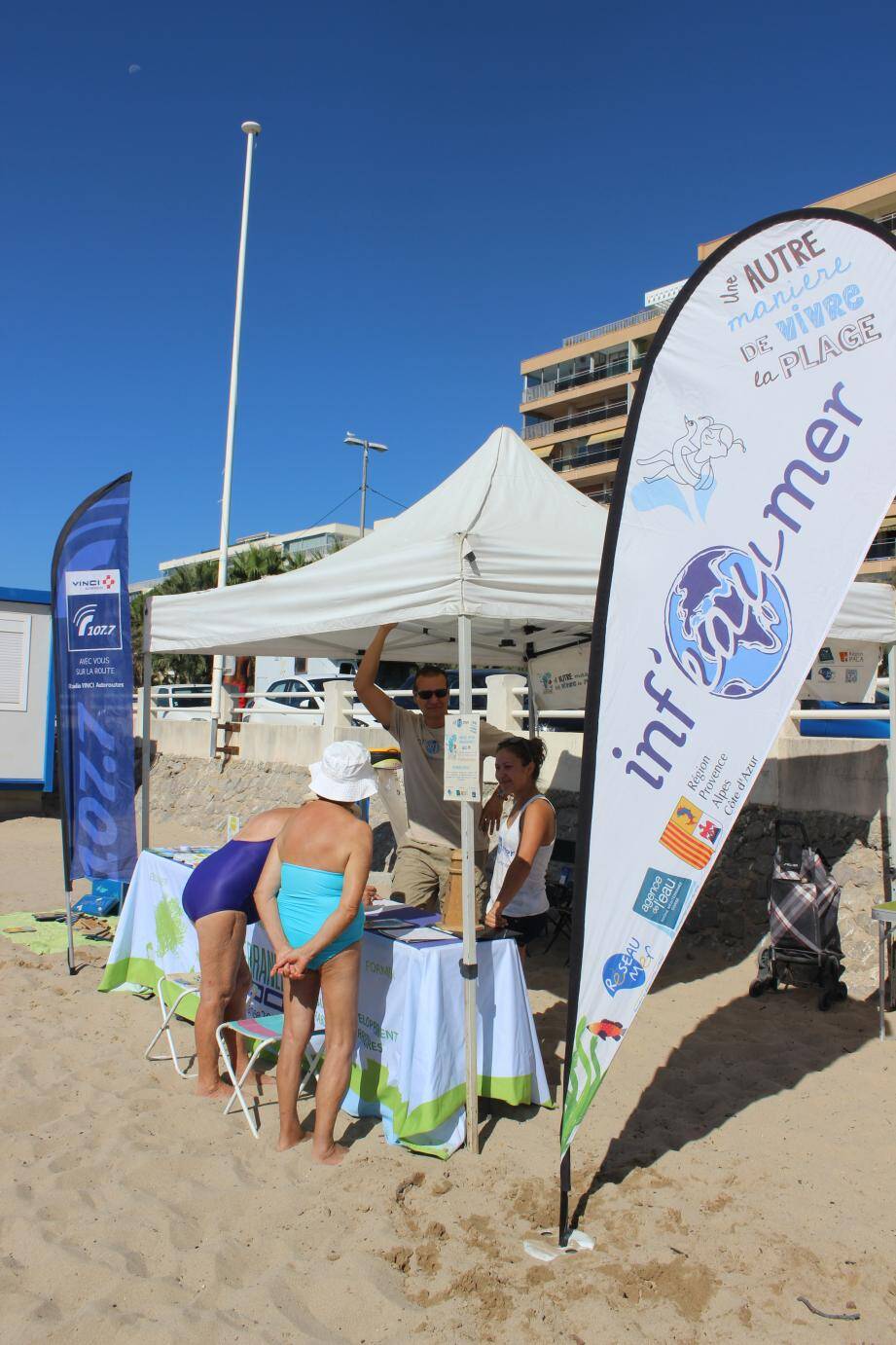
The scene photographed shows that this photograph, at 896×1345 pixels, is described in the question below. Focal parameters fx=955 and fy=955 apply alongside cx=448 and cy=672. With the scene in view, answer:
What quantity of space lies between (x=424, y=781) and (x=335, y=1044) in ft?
6.07

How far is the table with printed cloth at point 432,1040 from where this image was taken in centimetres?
351

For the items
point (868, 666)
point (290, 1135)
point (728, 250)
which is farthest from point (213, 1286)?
point (868, 666)

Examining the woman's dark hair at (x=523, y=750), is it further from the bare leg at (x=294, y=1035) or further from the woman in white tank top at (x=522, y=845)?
the bare leg at (x=294, y=1035)

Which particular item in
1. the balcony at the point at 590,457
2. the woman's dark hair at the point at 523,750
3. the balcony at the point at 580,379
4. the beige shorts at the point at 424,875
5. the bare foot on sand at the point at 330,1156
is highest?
the balcony at the point at 580,379

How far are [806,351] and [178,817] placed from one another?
1299 cm

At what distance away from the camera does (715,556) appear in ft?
9.71

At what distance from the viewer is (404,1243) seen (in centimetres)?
289

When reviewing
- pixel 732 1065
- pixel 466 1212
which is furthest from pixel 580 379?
pixel 466 1212

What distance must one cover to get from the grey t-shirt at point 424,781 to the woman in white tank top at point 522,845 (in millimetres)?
441

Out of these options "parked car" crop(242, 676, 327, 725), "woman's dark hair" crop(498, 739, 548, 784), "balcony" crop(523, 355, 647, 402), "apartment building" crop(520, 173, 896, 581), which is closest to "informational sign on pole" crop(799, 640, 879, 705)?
"woman's dark hair" crop(498, 739, 548, 784)

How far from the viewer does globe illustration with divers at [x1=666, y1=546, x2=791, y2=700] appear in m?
2.91

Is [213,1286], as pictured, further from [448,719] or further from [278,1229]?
[448,719]

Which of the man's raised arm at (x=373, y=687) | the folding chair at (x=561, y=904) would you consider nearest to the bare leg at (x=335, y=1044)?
the man's raised arm at (x=373, y=687)

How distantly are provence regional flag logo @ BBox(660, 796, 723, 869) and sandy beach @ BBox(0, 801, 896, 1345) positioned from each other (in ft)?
3.87
